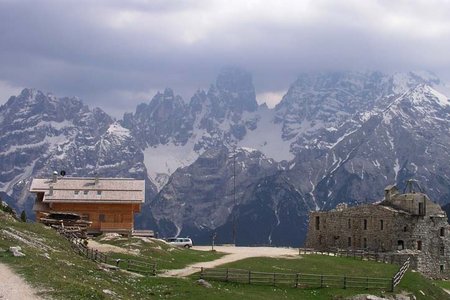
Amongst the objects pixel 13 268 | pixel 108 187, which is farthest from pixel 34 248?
pixel 108 187

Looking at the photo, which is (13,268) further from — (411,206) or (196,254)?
(411,206)

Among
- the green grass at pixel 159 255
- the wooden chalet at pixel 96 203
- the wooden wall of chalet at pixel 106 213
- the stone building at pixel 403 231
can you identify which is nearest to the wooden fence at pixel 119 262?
the green grass at pixel 159 255

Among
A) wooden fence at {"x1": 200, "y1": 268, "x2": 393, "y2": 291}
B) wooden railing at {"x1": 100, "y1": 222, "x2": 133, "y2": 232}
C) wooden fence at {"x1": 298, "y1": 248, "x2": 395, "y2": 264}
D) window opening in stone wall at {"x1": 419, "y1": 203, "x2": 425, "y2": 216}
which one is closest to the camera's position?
wooden fence at {"x1": 200, "y1": 268, "x2": 393, "y2": 291}

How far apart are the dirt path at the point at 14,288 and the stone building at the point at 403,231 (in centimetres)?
7648

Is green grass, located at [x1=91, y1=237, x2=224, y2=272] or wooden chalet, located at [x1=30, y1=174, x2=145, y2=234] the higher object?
wooden chalet, located at [x1=30, y1=174, x2=145, y2=234]

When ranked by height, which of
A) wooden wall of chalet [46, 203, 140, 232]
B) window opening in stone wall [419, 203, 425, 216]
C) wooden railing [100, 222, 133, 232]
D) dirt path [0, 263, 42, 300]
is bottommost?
dirt path [0, 263, 42, 300]

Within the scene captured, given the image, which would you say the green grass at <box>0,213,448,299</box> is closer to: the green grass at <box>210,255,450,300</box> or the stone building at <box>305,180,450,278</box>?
the green grass at <box>210,255,450,300</box>

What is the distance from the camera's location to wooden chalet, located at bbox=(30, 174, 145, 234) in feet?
338

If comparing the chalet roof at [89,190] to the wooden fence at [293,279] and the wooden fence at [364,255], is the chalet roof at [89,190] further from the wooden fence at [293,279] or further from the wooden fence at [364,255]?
the wooden fence at [293,279]

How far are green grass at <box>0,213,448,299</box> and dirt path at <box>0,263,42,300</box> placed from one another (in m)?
0.53

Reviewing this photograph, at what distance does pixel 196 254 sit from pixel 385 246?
4139 cm

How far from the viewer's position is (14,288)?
38.8m

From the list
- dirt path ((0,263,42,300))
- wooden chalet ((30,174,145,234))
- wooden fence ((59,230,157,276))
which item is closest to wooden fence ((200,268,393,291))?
wooden fence ((59,230,157,276))

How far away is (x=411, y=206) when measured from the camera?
116500 millimetres
